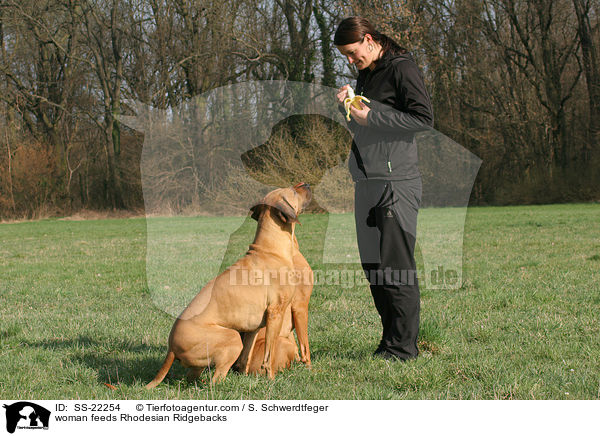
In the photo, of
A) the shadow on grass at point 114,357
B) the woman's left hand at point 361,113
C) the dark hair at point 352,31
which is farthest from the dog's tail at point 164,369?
the dark hair at point 352,31

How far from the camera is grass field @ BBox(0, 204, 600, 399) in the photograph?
376 cm

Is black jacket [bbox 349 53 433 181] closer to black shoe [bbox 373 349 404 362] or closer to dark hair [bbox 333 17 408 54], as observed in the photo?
dark hair [bbox 333 17 408 54]

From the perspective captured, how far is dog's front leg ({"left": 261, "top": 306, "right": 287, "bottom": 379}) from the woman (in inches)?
37.1

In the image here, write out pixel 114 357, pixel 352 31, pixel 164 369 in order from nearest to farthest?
pixel 164 369
pixel 352 31
pixel 114 357

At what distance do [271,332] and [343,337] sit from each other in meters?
1.45

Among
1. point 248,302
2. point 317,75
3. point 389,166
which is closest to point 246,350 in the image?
point 248,302

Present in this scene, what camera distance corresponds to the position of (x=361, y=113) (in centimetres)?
415

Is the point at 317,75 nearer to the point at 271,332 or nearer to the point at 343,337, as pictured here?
the point at 343,337

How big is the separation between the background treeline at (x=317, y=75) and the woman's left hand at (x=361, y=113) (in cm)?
A: 2512

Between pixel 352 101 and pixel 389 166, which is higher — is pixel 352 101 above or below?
above
